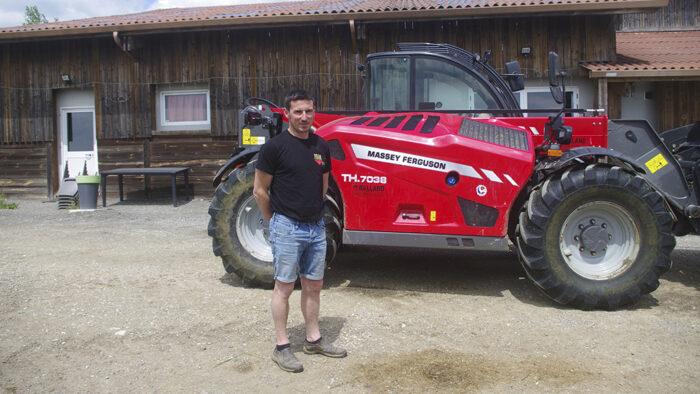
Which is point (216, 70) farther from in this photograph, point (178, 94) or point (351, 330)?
point (351, 330)

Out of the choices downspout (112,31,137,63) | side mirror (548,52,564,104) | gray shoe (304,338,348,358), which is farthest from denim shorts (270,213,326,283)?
downspout (112,31,137,63)

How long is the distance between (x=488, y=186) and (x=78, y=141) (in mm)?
11913

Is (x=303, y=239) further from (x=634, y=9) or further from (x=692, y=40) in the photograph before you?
(x=692, y=40)

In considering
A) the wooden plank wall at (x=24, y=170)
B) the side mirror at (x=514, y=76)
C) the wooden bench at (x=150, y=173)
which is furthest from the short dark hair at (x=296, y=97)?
the wooden plank wall at (x=24, y=170)

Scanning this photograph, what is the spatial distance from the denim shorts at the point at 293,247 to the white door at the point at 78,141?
1125 centimetres

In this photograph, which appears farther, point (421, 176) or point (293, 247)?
point (421, 176)

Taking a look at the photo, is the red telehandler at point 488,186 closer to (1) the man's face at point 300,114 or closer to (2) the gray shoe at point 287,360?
(1) the man's face at point 300,114

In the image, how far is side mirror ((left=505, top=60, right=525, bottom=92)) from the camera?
17.9 feet

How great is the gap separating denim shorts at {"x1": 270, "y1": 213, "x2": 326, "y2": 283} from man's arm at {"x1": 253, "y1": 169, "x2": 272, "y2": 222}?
84mm

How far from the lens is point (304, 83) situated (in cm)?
1163

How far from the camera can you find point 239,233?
5062 mm

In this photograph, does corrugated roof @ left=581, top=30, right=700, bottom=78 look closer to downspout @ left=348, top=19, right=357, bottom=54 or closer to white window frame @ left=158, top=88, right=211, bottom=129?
downspout @ left=348, top=19, right=357, bottom=54

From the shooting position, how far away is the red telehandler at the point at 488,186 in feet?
14.4

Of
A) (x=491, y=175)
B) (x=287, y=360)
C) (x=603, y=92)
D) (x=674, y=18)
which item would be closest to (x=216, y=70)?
(x=603, y=92)
